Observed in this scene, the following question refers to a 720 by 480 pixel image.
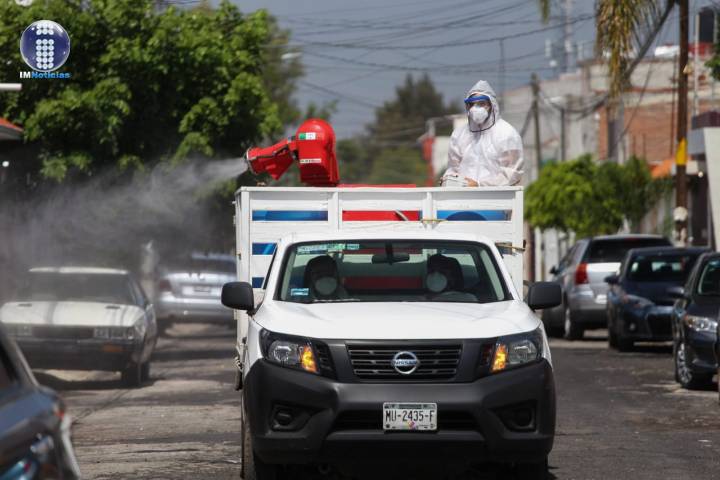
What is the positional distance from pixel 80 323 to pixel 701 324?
7725mm

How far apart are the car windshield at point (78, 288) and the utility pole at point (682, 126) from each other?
12778 mm

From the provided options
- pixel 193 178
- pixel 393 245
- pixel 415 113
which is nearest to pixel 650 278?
pixel 193 178

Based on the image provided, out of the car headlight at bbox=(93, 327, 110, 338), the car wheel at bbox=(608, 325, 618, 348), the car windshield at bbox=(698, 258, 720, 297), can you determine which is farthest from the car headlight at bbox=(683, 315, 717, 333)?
the car headlight at bbox=(93, 327, 110, 338)

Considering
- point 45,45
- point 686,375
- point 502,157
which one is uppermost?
point 45,45

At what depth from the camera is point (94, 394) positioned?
61.3 ft

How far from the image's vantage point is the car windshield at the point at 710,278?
1736 cm

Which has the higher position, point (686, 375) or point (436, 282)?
point (436, 282)

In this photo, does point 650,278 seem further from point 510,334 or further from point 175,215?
point 510,334

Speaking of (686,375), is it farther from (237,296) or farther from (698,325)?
(237,296)

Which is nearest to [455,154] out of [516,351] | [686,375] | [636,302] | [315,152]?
[315,152]

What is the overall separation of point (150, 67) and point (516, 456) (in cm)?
1622

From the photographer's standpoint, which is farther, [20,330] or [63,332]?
[63,332]

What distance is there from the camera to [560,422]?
14039 millimetres

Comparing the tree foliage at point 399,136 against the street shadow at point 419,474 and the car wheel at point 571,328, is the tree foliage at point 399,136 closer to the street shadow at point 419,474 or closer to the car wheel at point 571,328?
the car wheel at point 571,328
